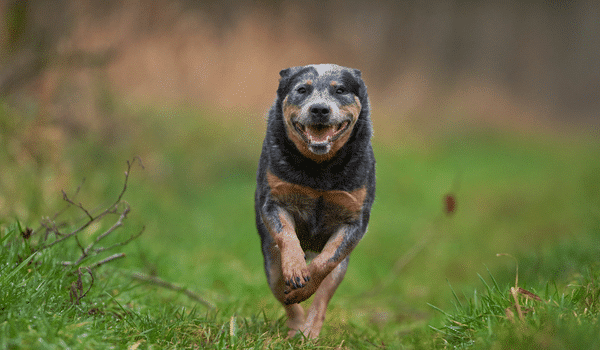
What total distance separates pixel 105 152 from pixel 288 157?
480cm

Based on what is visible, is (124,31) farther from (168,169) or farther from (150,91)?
(168,169)

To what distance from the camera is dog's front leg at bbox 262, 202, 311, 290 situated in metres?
2.65

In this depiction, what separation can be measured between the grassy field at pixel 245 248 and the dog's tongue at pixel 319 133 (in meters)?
1.09

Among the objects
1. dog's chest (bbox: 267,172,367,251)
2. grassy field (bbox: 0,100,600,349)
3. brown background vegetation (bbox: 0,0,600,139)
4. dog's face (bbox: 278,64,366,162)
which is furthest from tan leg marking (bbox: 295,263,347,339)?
brown background vegetation (bbox: 0,0,600,139)

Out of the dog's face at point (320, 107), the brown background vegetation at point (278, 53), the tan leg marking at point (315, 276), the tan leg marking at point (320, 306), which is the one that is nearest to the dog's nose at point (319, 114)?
the dog's face at point (320, 107)

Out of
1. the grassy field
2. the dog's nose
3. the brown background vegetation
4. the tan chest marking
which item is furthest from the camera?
the brown background vegetation

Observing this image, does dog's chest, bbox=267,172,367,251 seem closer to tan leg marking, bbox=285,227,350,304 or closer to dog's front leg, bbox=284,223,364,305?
dog's front leg, bbox=284,223,364,305


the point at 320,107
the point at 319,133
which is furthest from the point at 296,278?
the point at 320,107

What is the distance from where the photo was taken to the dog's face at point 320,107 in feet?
9.01

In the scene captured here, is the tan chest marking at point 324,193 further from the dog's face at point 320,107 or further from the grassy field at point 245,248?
the grassy field at point 245,248

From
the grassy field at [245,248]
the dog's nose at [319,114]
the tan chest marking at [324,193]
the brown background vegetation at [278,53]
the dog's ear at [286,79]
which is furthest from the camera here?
the brown background vegetation at [278,53]

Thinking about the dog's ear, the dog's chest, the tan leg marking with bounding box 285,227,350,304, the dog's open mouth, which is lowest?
the tan leg marking with bounding box 285,227,350,304

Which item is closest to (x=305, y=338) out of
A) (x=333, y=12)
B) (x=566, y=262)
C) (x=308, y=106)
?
(x=308, y=106)

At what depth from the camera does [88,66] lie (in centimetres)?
673
